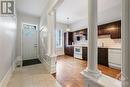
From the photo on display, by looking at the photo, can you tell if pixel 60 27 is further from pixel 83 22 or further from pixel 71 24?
pixel 83 22

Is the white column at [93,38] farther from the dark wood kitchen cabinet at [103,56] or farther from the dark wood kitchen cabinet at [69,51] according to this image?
the dark wood kitchen cabinet at [69,51]

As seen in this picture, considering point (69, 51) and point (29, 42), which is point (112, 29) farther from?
point (29, 42)

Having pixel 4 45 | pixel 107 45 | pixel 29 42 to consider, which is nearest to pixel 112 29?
pixel 107 45

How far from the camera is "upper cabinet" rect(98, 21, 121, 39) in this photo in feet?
13.8

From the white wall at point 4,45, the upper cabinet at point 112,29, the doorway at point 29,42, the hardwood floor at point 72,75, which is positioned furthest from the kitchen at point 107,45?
the white wall at point 4,45

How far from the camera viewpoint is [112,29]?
451 cm

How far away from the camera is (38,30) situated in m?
6.38

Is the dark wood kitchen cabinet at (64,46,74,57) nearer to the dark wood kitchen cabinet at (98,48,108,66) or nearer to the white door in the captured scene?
the white door

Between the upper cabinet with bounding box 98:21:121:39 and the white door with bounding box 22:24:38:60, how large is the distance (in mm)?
4252

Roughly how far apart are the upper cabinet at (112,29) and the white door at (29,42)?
425cm

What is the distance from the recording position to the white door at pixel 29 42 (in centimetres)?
610

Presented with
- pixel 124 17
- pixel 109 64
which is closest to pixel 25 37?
pixel 109 64

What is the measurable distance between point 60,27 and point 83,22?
2323 millimetres

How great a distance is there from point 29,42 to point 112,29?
5.02m
